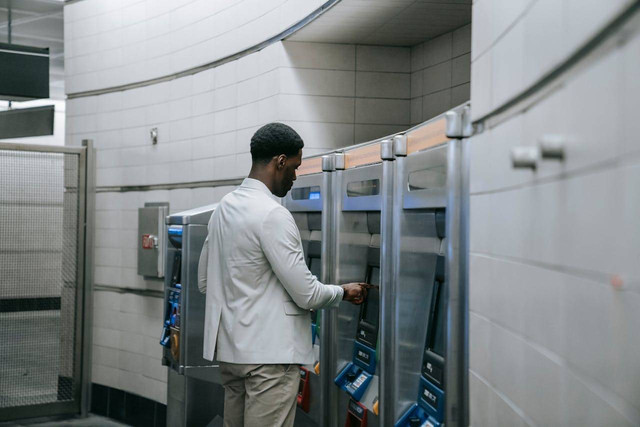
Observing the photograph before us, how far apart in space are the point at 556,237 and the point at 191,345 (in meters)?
2.96

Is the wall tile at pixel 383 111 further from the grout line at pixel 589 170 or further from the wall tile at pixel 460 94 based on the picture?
the grout line at pixel 589 170

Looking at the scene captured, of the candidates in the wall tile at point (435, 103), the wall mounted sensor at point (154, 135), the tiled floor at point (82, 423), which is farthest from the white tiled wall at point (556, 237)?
the tiled floor at point (82, 423)

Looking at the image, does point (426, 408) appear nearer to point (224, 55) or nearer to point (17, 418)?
point (224, 55)

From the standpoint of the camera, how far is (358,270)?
3047 mm

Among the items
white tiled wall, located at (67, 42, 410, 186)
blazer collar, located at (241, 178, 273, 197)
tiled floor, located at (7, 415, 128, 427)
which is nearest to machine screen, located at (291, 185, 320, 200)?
white tiled wall, located at (67, 42, 410, 186)

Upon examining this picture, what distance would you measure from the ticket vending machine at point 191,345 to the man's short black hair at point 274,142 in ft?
4.66

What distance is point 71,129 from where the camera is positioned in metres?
6.24

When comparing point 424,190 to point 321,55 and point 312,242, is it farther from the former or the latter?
point 321,55

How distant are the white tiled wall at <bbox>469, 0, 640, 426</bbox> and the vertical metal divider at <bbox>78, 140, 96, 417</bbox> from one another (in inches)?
178

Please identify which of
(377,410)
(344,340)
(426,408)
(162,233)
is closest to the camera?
(426,408)

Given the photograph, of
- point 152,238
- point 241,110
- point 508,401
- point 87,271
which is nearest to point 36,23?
point 87,271

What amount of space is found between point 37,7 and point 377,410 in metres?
5.02

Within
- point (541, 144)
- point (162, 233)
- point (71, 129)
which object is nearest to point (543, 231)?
point (541, 144)

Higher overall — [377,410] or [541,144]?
[541,144]
